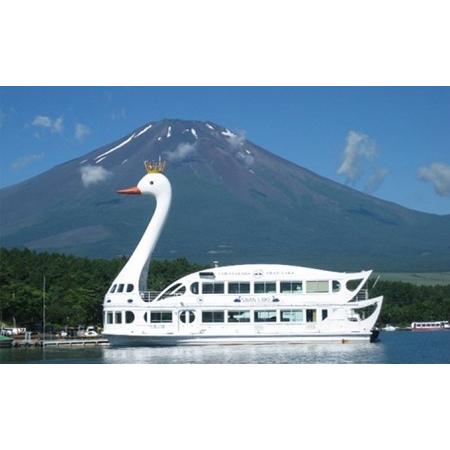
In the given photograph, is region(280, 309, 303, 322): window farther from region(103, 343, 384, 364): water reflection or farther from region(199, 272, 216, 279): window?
region(199, 272, 216, 279): window

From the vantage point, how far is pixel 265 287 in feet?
116

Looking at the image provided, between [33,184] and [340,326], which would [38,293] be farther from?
[33,184]

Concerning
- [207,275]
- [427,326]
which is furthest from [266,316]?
[427,326]

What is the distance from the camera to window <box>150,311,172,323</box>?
115ft

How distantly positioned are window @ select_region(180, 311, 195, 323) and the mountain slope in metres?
52.7

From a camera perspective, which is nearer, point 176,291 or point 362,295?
point 176,291

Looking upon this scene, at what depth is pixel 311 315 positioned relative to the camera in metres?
35.2

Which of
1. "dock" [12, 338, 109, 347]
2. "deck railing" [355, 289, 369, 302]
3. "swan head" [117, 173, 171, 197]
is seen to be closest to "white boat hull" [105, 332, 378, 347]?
"deck railing" [355, 289, 369, 302]

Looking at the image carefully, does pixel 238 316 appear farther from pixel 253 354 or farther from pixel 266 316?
pixel 253 354

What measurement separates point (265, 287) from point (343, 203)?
70608 mm

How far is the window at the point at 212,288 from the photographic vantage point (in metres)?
35.3

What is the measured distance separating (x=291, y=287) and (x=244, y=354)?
15.8ft

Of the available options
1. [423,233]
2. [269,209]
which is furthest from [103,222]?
[423,233]

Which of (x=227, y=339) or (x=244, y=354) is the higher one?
(x=227, y=339)
